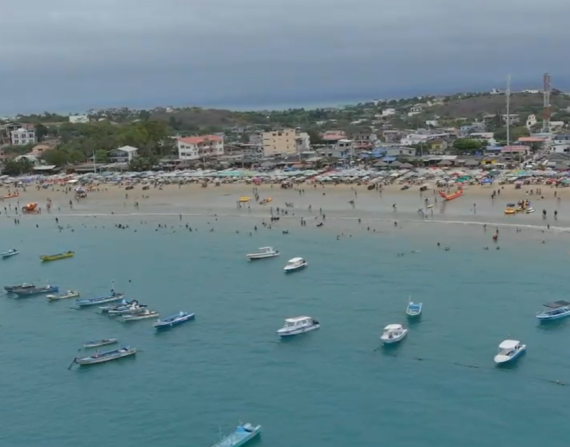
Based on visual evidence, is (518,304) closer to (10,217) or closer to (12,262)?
(12,262)

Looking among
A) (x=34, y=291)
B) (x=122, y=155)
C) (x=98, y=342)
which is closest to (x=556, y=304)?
(x=98, y=342)

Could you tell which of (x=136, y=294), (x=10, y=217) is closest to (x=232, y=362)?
(x=136, y=294)

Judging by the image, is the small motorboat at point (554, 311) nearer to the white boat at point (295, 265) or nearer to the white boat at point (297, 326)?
the white boat at point (297, 326)

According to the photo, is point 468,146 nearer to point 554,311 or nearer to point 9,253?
point 9,253

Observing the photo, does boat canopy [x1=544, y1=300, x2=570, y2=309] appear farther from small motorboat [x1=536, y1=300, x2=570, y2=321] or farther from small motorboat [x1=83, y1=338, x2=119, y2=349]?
small motorboat [x1=83, y1=338, x2=119, y2=349]

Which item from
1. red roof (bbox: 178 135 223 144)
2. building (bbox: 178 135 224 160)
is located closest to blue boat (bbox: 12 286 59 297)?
building (bbox: 178 135 224 160)

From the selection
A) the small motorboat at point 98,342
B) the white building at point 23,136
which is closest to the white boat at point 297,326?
the small motorboat at point 98,342
